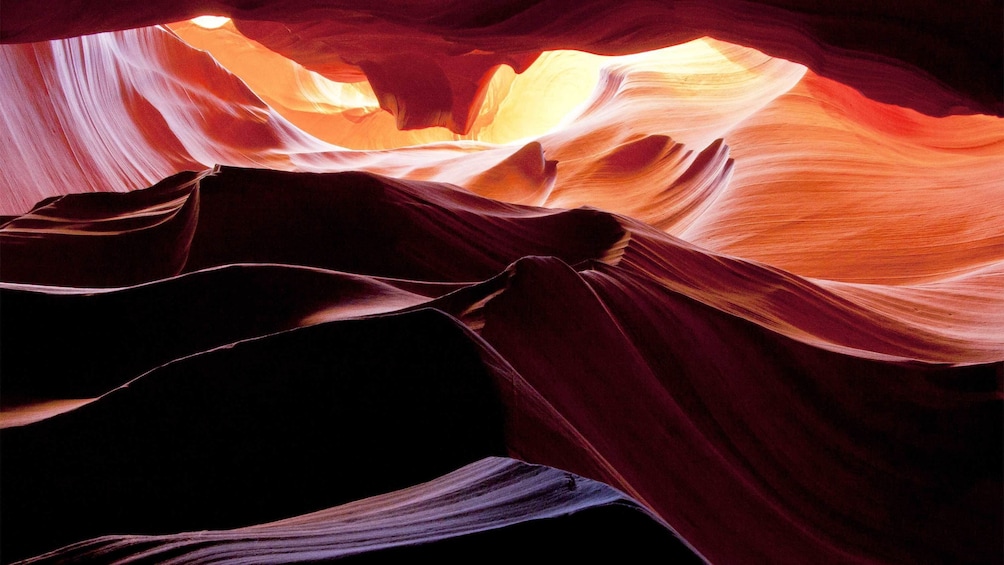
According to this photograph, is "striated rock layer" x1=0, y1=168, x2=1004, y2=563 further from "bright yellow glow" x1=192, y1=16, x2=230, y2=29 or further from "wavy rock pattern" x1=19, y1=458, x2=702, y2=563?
"bright yellow glow" x1=192, y1=16, x2=230, y2=29

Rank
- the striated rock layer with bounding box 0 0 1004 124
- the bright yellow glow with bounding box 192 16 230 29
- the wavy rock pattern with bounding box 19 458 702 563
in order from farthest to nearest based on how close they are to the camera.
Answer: the bright yellow glow with bounding box 192 16 230 29, the striated rock layer with bounding box 0 0 1004 124, the wavy rock pattern with bounding box 19 458 702 563

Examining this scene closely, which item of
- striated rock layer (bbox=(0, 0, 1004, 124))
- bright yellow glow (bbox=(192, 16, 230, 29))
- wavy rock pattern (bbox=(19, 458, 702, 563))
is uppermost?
bright yellow glow (bbox=(192, 16, 230, 29))

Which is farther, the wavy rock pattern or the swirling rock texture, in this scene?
the swirling rock texture

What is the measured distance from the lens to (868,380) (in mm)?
1726

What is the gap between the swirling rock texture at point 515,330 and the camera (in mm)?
957

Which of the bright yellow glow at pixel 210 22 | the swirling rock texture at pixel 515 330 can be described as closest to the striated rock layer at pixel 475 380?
the swirling rock texture at pixel 515 330

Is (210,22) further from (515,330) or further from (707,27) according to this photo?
(515,330)

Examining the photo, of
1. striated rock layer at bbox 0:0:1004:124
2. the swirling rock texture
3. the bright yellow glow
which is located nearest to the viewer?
the swirling rock texture

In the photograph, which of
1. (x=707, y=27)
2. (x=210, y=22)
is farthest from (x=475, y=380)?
(x=210, y=22)

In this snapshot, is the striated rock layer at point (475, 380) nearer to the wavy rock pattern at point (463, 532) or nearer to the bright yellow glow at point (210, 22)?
the wavy rock pattern at point (463, 532)

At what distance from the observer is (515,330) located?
135cm

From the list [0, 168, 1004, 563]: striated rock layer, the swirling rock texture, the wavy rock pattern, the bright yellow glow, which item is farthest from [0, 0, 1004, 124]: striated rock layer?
the bright yellow glow

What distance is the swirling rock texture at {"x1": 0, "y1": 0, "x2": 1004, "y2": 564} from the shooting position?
37.7 inches

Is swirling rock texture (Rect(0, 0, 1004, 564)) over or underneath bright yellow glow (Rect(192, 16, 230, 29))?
underneath
